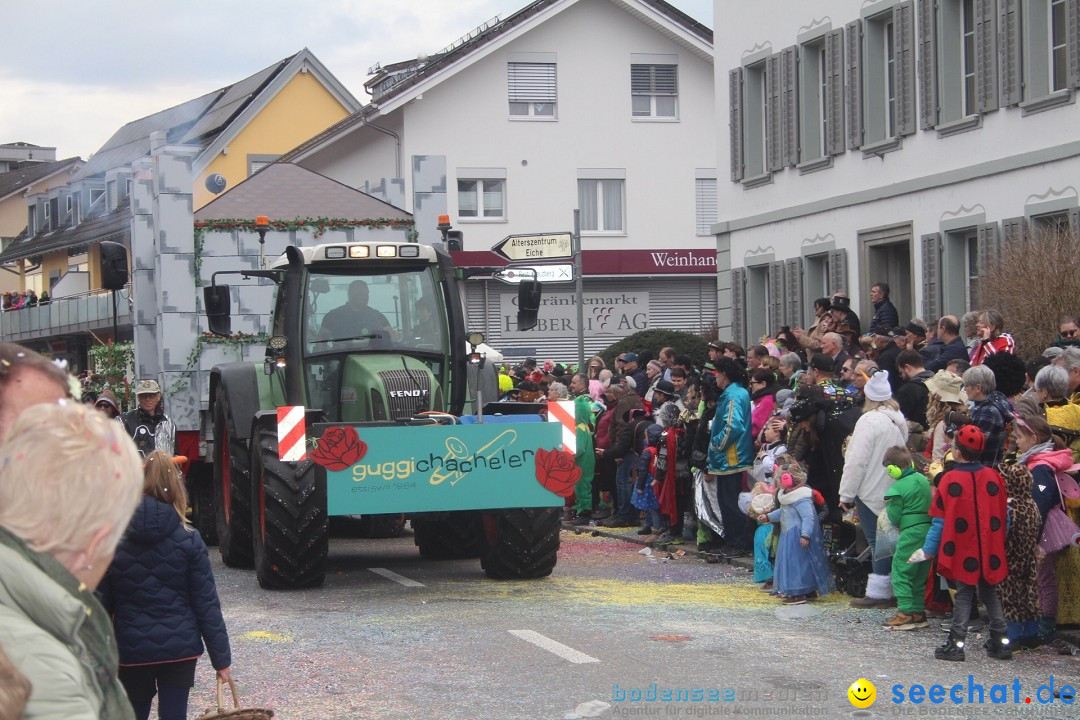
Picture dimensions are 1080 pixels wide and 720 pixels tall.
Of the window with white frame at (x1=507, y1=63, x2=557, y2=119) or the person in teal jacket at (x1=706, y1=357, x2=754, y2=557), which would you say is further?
the window with white frame at (x1=507, y1=63, x2=557, y2=119)

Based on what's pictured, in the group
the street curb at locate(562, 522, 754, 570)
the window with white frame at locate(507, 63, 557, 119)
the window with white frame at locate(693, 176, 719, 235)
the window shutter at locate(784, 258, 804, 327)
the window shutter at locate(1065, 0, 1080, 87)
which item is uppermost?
the window with white frame at locate(507, 63, 557, 119)

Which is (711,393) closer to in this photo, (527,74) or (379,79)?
(527,74)

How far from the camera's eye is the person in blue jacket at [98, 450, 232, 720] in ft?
19.2

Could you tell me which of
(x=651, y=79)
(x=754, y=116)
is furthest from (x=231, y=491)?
(x=651, y=79)

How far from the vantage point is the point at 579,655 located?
28.9 ft

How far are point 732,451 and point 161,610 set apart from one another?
849cm

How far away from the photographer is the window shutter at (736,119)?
2380cm

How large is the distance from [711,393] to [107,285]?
576 cm

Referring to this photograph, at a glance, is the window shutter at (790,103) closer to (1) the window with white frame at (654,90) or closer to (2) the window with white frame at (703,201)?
(1) the window with white frame at (654,90)

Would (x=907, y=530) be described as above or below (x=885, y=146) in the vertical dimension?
below

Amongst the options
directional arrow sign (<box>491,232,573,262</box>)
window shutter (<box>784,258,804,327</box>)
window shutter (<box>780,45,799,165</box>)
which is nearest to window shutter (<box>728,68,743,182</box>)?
window shutter (<box>780,45,799,165</box>)

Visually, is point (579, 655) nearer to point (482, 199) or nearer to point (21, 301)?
point (482, 199)

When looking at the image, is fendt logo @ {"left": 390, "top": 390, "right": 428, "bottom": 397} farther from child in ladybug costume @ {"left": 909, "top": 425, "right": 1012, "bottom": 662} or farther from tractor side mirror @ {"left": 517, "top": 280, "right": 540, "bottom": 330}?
child in ladybug costume @ {"left": 909, "top": 425, "right": 1012, "bottom": 662}

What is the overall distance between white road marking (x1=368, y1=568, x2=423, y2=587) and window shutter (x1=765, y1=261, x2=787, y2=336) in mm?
10761
